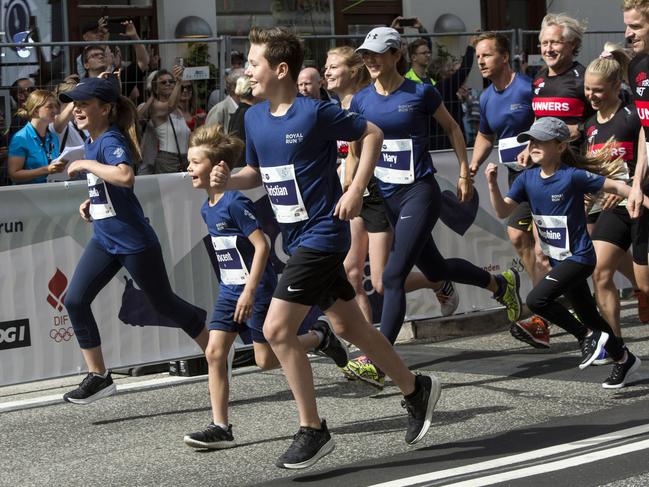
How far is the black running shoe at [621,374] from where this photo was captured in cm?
759

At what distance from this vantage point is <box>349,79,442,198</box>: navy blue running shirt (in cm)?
817

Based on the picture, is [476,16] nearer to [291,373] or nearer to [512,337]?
[512,337]

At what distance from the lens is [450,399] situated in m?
7.62

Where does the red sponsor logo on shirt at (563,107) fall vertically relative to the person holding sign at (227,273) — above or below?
above

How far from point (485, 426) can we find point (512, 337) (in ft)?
10.1

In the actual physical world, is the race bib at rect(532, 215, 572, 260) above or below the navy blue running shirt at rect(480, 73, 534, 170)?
below

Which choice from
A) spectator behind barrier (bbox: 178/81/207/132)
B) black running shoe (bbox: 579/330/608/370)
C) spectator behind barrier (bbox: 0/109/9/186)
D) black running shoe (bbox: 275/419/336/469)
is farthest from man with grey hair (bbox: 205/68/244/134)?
black running shoe (bbox: 275/419/336/469)

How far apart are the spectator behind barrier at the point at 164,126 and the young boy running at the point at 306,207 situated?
4014 millimetres

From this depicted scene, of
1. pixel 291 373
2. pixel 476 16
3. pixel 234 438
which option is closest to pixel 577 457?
pixel 291 373

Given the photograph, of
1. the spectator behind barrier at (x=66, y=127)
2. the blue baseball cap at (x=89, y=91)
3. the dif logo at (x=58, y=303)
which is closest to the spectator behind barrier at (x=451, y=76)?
the spectator behind barrier at (x=66, y=127)

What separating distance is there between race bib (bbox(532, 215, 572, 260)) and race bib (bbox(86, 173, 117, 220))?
2.45m

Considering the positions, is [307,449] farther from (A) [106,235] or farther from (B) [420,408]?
(A) [106,235]

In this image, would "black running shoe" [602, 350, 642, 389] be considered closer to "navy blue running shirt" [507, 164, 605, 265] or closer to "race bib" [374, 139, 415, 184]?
"navy blue running shirt" [507, 164, 605, 265]

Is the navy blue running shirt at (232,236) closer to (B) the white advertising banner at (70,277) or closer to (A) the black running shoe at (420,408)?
(A) the black running shoe at (420,408)
